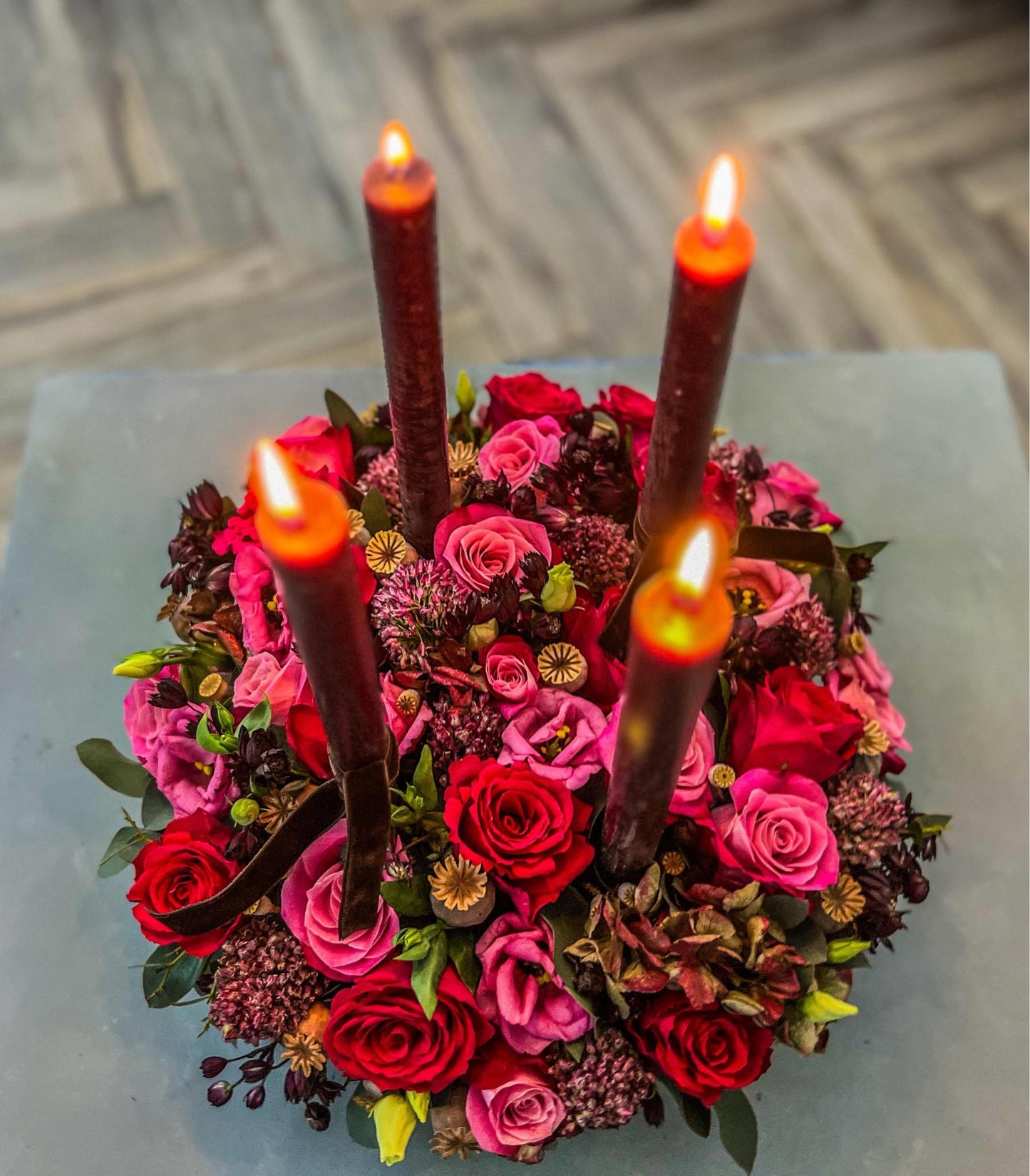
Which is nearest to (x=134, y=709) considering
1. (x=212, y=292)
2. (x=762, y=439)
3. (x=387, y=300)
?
(x=387, y=300)

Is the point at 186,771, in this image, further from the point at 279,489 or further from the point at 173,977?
the point at 279,489

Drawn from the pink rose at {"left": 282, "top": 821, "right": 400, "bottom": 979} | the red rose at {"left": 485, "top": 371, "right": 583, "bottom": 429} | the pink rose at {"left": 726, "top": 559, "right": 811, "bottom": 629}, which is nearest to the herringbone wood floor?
the red rose at {"left": 485, "top": 371, "right": 583, "bottom": 429}

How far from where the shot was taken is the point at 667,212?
1.97 meters

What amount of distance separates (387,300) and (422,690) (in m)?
0.21

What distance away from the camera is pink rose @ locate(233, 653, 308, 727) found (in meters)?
0.60

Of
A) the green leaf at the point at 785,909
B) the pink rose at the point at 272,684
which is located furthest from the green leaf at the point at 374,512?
the green leaf at the point at 785,909

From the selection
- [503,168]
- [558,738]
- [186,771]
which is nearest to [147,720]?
[186,771]

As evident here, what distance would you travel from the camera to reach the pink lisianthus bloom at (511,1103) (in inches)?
22.5

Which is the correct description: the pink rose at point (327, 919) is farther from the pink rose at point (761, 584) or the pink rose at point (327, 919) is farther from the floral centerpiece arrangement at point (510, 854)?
the pink rose at point (761, 584)

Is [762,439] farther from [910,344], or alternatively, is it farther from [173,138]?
[173,138]

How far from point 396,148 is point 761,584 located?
337 mm

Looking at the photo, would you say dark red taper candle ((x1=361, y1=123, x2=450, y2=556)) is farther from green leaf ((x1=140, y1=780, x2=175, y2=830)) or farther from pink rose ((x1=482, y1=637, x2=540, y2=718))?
green leaf ((x1=140, y1=780, x2=175, y2=830))

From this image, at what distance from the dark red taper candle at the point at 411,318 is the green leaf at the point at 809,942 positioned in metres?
0.30

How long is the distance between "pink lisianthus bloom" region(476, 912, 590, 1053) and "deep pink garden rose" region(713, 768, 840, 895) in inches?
4.2
